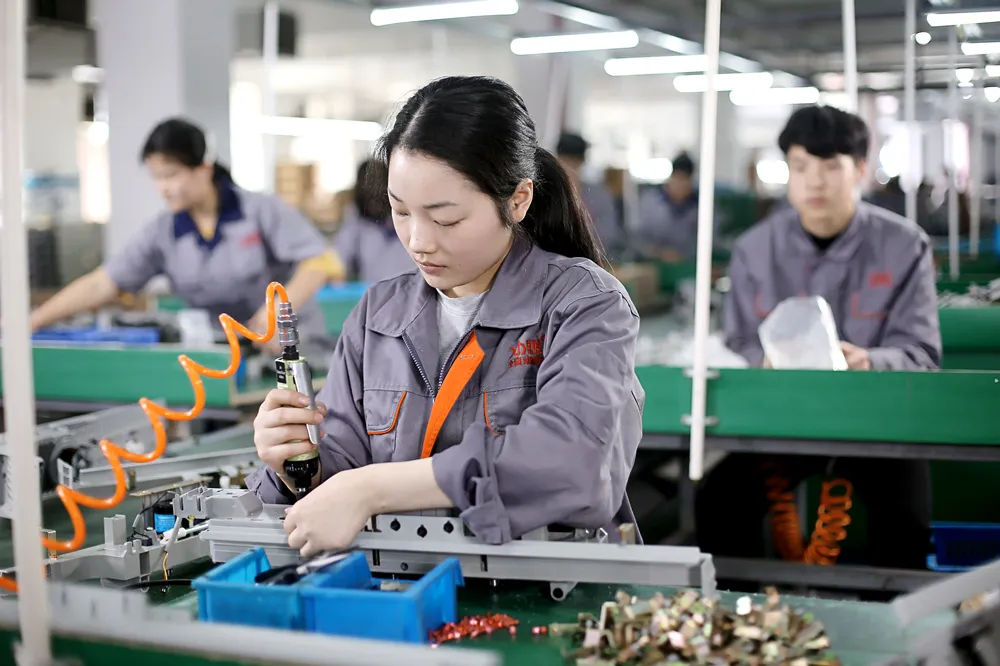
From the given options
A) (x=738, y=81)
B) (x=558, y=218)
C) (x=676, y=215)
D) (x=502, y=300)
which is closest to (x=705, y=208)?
(x=558, y=218)

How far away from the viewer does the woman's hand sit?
130 centimetres

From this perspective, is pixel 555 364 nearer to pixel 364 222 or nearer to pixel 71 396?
pixel 71 396

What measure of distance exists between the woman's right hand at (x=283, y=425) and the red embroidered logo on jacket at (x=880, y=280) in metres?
1.95

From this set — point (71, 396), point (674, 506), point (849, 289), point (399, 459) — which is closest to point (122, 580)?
point (399, 459)

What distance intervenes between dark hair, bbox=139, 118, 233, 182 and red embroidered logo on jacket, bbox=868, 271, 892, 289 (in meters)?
2.17

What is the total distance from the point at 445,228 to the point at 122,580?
733mm

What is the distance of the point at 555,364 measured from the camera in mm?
1423

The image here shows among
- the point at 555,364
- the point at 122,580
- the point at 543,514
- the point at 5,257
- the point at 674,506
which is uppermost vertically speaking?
the point at 5,257

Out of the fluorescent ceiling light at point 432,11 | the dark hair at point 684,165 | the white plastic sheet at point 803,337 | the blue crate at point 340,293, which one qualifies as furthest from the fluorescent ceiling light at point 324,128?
the white plastic sheet at point 803,337

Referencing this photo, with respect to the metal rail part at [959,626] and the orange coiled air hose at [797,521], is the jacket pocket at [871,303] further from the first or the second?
the metal rail part at [959,626]

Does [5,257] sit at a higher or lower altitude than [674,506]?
higher

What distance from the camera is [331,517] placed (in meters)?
1.30

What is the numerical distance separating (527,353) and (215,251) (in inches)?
92.3

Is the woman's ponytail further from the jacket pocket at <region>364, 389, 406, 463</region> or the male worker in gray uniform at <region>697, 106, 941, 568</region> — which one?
the male worker in gray uniform at <region>697, 106, 941, 568</region>
